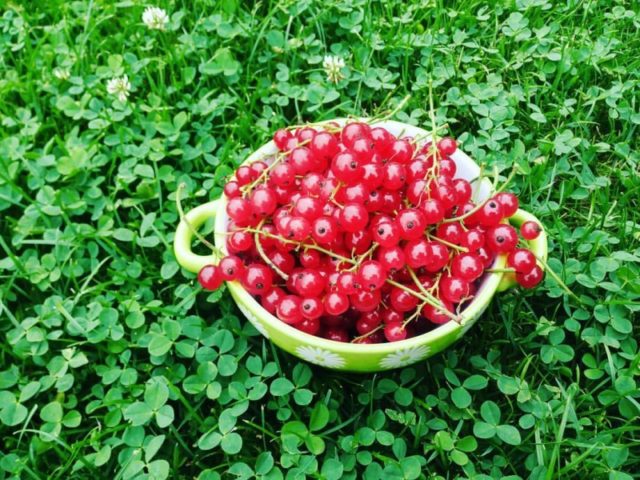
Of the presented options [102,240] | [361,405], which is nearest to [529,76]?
[361,405]

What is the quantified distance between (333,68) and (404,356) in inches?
47.1

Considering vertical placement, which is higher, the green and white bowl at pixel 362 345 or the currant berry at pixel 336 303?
the currant berry at pixel 336 303

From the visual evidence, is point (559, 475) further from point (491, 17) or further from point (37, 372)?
point (491, 17)

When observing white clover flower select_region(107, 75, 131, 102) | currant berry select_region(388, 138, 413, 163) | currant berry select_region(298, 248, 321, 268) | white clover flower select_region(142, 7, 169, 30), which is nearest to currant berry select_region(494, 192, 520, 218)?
currant berry select_region(388, 138, 413, 163)

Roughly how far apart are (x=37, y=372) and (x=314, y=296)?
83 centimetres

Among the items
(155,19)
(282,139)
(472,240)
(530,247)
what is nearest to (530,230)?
(530,247)

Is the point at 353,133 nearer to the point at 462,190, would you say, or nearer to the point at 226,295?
the point at 462,190

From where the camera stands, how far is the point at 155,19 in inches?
91.6

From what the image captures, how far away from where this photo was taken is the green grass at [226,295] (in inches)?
59.8

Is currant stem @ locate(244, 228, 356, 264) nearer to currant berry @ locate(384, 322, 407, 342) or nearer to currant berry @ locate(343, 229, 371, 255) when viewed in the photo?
currant berry @ locate(343, 229, 371, 255)

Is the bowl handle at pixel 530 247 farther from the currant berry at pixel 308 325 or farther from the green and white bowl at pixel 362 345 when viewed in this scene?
the currant berry at pixel 308 325

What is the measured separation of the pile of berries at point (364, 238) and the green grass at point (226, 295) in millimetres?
286

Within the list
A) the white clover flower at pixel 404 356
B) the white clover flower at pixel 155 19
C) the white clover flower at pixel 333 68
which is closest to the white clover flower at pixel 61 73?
the white clover flower at pixel 155 19

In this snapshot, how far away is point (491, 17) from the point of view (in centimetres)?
238
